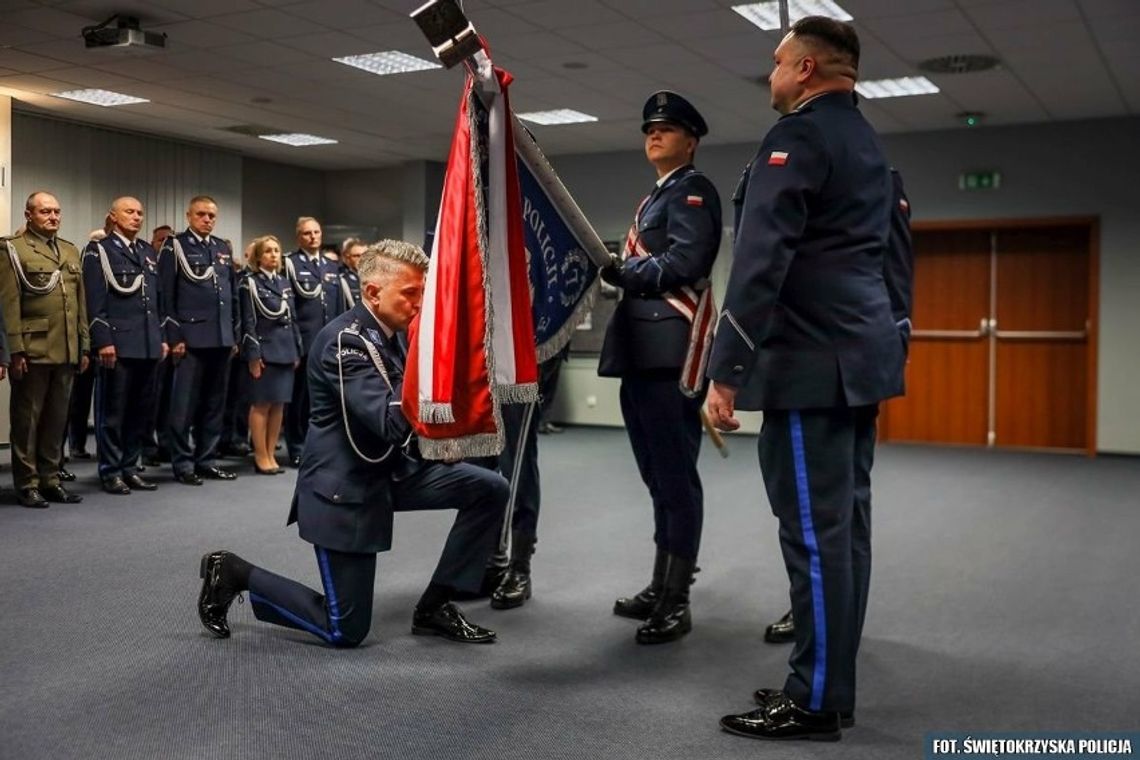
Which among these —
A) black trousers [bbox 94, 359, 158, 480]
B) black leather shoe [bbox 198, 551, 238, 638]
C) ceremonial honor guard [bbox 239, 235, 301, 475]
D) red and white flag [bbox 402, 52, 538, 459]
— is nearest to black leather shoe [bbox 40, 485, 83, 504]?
black trousers [bbox 94, 359, 158, 480]

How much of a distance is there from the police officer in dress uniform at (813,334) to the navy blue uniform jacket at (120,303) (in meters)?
4.35

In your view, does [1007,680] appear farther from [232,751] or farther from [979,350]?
[979,350]

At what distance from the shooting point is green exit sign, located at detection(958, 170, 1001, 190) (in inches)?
348

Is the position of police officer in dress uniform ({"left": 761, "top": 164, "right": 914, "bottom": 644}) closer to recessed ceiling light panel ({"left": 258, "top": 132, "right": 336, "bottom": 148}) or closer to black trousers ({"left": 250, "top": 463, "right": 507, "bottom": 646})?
black trousers ({"left": 250, "top": 463, "right": 507, "bottom": 646})

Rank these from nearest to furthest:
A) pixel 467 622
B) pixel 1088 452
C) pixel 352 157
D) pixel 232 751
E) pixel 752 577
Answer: pixel 232 751, pixel 467 622, pixel 752 577, pixel 1088 452, pixel 352 157

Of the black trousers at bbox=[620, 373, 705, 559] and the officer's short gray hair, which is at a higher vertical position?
the officer's short gray hair

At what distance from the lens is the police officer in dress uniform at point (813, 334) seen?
7.45 feet

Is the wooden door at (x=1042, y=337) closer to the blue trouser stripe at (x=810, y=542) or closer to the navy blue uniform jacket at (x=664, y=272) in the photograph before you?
the navy blue uniform jacket at (x=664, y=272)

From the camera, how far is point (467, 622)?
3.19 metres

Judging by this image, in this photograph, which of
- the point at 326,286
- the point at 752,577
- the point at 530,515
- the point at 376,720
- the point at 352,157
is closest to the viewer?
the point at 376,720

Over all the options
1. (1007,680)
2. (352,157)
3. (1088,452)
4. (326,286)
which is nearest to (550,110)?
(326,286)

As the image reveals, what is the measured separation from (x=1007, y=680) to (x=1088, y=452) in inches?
251

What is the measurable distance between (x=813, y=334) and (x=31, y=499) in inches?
175

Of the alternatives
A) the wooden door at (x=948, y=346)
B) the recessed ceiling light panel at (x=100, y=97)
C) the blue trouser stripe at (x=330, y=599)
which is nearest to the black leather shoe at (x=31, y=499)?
the blue trouser stripe at (x=330, y=599)
